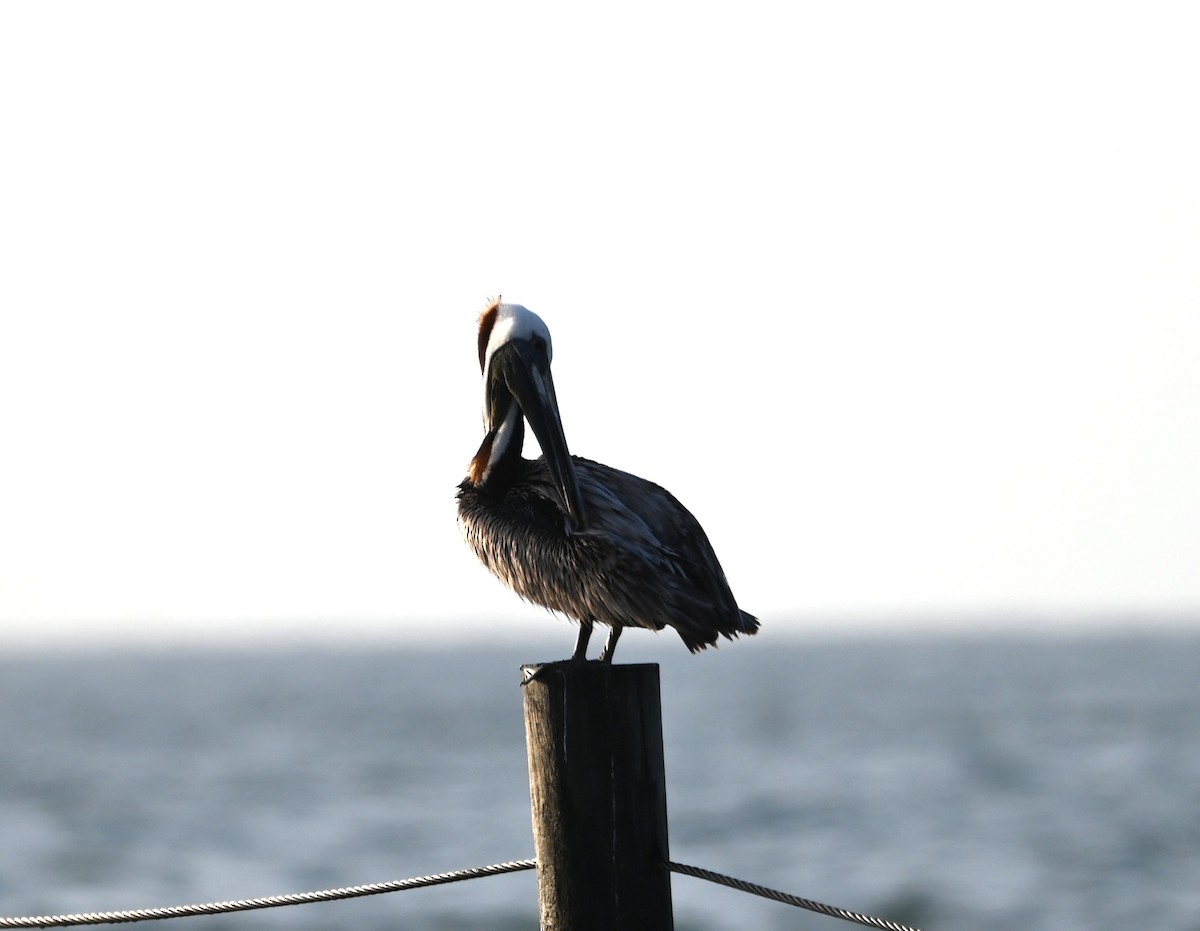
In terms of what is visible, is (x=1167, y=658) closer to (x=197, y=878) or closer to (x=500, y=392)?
(x=197, y=878)

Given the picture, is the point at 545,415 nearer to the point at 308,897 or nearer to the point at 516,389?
the point at 516,389

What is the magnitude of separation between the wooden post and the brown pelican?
2.72ft

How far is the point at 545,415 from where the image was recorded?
560cm

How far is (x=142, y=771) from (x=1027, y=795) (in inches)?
853

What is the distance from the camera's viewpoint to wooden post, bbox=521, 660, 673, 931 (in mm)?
3947

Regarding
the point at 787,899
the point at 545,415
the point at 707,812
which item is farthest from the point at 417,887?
the point at 707,812

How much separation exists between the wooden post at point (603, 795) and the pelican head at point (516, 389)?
1.60m

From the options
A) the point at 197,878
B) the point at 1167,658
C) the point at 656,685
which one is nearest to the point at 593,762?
the point at 656,685

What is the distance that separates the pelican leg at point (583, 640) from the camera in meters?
4.97

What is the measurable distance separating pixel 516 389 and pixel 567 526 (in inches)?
27.1

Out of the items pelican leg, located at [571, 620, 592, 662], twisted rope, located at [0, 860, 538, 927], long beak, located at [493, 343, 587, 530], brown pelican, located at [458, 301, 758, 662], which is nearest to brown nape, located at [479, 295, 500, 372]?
brown pelican, located at [458, 301, 758, 662]

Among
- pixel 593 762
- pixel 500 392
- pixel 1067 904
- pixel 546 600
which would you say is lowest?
pixel 1067 904

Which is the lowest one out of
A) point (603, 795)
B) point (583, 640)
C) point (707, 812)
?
point (707, 812)

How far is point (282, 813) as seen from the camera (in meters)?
29.7
